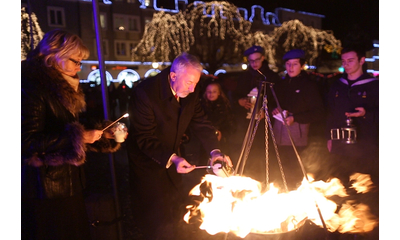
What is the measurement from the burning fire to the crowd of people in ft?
1.05

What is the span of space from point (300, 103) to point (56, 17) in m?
28.9

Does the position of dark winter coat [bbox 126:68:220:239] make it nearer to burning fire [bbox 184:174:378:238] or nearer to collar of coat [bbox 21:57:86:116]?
burning fire [bbox 184:174:378:238]

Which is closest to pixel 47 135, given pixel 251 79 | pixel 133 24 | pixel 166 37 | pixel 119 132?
pixel 119 132

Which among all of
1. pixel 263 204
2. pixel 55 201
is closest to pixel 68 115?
pixel 55 201

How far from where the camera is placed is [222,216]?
2623mm

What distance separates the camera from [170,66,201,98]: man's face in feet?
9.41

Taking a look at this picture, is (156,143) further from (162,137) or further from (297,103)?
(297,103)

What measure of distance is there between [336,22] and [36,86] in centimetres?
3260

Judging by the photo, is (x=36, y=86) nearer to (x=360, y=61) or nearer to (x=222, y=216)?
(x=222, y=216)

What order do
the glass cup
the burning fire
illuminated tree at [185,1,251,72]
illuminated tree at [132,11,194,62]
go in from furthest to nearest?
illuminated tree at [132,11,194,62] → illuminated tree at [185,1,251,72] → the glass cup → the burning fire

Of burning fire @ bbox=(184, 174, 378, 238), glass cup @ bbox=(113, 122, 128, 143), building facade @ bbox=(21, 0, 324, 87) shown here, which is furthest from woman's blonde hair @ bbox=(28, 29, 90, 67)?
building facade @ bbox=(21, 0, 324, 87)

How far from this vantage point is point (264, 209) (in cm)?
263

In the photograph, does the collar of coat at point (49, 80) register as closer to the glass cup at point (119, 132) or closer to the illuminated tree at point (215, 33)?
the glass cup at point (119, 132)

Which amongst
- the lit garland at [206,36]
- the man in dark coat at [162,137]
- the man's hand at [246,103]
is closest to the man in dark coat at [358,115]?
the man's hand at [246,103]
